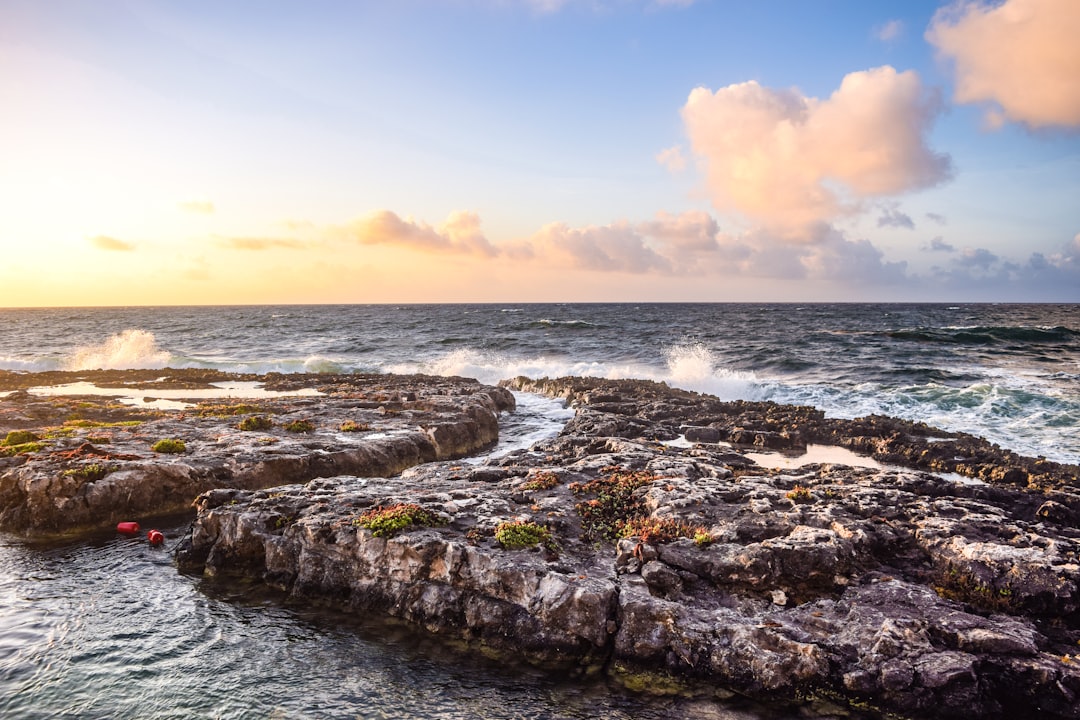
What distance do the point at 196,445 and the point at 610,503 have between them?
1988cm

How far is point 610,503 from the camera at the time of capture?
57.9 ft

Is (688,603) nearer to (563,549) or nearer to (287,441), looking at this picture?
(563,549)

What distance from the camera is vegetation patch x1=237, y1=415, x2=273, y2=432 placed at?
29.2 metres

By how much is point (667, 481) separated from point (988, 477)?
17255 mm

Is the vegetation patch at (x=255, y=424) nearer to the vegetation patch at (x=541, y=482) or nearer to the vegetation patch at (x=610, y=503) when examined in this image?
the vegetation patch at (x=541, y=482)

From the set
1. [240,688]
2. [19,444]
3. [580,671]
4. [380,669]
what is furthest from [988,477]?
[19,444]

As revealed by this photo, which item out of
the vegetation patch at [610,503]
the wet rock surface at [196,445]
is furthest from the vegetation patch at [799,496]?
the wet rock surface at [196,445]

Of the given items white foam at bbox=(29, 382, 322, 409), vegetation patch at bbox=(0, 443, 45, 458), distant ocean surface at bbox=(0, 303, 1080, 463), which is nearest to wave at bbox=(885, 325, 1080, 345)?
distant ocean surface at bbox=(0, 303, 1080, 463)

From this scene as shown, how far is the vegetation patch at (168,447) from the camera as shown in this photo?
2397 cm

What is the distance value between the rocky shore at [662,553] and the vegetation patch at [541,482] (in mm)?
75

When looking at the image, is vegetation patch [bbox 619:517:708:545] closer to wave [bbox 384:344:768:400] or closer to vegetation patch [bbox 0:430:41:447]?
vegetation patch [bbox 0:430:41:447]

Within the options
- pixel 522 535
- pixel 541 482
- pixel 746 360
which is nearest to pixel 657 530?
pixel 522 535

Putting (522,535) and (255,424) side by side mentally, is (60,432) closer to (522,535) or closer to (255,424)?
(255,424)

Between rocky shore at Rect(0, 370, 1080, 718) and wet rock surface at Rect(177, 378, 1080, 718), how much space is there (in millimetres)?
49
